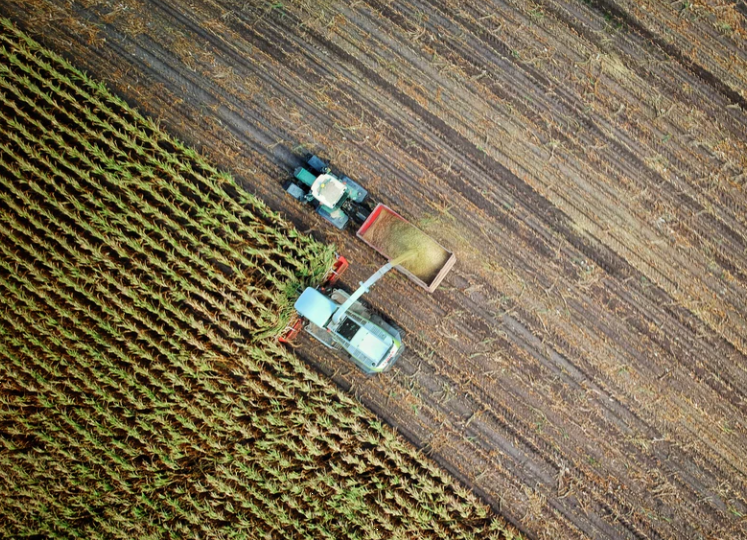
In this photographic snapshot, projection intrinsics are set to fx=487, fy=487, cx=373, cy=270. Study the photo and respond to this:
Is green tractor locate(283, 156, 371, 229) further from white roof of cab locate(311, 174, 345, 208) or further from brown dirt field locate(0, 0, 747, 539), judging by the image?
brown dirt field locate(0, 0, 747, 539)

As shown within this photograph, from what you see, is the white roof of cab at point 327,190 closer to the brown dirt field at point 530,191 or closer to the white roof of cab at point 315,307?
the brown dirt field at point 530,191

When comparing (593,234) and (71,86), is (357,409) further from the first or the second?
(71,86)

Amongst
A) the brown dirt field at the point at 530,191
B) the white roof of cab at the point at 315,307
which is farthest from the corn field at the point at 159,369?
the white roof of cab at the point at 315,307

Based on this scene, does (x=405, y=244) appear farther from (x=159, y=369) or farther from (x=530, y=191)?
(x=159, y=369)

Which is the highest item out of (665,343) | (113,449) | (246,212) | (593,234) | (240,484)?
(593,234)

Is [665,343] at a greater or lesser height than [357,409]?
greater

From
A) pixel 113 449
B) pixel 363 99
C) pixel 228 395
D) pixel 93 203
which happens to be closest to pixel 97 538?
pixel 113 449

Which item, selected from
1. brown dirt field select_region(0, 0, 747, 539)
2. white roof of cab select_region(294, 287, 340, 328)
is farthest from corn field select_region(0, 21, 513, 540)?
white roof of cab select_region(294, 287, 340, 328)
